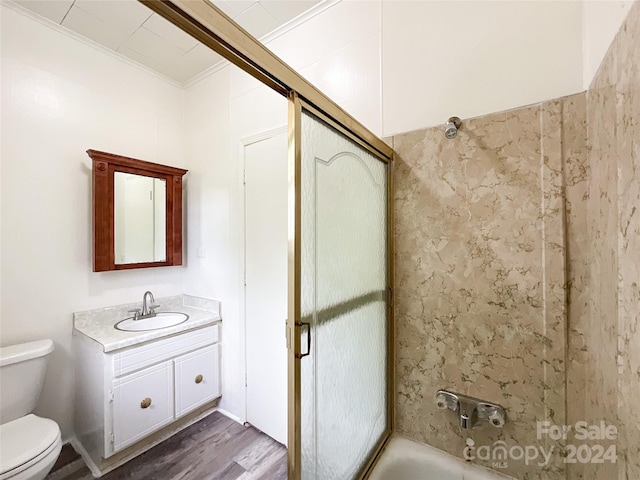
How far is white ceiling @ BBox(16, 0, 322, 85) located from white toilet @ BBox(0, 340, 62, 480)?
6.75 feet

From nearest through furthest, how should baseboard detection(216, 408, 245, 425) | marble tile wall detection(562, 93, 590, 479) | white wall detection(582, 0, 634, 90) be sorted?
white wall detection(582, 0, 634, 90) → marble tile wall detection(562, 93, 590, 479) → baseboard detection(216, 408, 245, 425)

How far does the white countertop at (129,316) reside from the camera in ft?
5.27

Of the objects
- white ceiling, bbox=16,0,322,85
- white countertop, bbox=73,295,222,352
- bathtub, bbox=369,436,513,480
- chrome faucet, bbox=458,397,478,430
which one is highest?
white ceiling, bbox=16,0,322,85

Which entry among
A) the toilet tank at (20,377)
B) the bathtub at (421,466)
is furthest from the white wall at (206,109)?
the bathtub at (421,466)

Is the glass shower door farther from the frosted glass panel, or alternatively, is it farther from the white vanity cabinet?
the white vanity cabinet

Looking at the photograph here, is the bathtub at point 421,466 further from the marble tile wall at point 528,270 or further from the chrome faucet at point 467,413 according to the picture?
the chrome faucet at point 467,413

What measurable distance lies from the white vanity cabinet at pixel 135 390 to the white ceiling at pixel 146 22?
2037 mm

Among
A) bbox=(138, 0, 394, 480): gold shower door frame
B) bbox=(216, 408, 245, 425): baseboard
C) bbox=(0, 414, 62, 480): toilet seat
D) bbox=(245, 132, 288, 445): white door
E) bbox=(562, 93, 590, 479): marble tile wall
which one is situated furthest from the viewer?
bbox=(216, 408, 245, 425): baseboard

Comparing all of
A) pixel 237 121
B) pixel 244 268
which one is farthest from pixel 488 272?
pixel 237 121

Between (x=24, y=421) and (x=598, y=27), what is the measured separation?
2973mm

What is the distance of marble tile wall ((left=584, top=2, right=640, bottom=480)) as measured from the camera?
589mm

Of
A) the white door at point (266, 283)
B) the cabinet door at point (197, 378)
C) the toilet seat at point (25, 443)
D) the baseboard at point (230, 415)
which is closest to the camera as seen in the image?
the toilet seat at point (25, 443)

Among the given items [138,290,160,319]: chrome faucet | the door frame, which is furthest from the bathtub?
[138,290,160,319]: chrome faucet

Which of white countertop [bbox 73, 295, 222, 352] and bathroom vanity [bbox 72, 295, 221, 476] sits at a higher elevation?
white countertop [bbox 73, 295, 222, 352]
